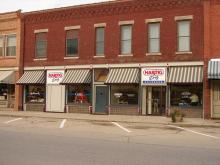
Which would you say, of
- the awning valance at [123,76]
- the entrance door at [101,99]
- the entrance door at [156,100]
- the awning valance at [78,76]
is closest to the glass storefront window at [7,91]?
the awning valance at [78,76]

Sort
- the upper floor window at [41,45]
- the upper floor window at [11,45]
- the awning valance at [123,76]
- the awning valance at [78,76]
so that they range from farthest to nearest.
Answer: the upper floor window at [11,45] < the upper floor window at [41,45] < the awning valance at [78,76] < the awning valance at [123,76]

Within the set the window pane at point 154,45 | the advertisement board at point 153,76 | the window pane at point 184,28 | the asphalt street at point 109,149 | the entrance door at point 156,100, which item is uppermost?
the window pane at point 184,28

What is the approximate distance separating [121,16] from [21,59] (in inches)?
365

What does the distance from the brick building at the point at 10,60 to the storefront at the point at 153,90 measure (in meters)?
10.7

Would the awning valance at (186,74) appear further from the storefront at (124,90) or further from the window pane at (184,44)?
the storefront at (124,90)

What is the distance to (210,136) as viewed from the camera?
57.1 ft

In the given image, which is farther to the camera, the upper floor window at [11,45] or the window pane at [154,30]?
the upper floor window at [11,45]

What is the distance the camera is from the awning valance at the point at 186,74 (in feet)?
86.1

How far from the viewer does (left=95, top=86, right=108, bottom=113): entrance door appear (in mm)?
30125

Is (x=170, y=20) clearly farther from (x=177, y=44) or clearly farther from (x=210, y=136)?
(x=210, y=136)

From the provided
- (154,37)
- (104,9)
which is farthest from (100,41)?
(154,37)

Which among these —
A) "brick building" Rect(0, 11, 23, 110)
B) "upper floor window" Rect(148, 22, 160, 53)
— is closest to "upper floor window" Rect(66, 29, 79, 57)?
"brick building" Rect(0, 11, 23, 110)

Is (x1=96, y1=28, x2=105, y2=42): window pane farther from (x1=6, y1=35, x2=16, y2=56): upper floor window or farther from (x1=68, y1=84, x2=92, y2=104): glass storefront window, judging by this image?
(x1=6, y1=35, x2=16, y2=56): upper floor window

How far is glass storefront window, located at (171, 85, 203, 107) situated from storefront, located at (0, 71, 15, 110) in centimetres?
1351
